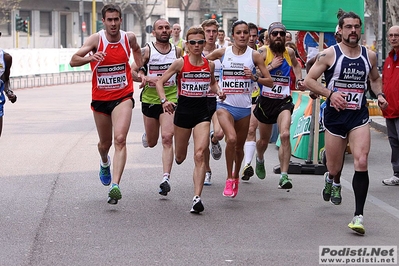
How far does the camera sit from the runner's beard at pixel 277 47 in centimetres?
1123

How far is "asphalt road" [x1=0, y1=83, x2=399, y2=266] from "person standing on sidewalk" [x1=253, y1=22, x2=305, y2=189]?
0.66 metres

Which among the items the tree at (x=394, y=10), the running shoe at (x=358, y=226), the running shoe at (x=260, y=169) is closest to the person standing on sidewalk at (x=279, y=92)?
the running shoe at (x=260, y=169)

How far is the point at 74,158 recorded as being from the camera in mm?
14320

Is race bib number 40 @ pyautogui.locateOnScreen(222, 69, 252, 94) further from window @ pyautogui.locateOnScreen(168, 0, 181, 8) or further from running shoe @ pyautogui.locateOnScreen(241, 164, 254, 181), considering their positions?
window @ pyautogui.locateOnScreen(168, 0, 181, 8)

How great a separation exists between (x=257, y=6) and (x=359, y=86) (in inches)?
586

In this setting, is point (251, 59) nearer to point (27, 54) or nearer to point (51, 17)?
point (27, 54)

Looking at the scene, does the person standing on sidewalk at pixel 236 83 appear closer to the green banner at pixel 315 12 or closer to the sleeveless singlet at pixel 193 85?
the sleeveless singlet at pixel 193 85

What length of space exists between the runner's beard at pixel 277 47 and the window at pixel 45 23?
61.1 meters

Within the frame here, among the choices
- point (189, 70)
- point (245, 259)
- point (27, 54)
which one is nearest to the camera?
point (245, 259)

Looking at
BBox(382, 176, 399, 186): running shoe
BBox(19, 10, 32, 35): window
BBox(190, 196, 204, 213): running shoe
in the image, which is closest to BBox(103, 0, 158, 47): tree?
BBox(19, 10, 32, 35): window

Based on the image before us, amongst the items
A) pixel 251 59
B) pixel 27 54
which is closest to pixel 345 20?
pixel 251 59

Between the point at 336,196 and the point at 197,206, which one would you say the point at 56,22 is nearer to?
the point at 197,206

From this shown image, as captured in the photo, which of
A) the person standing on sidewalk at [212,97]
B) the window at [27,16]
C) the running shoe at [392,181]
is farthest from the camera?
the window at [27,16]

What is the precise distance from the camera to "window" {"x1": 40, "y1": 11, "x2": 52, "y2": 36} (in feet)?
234
